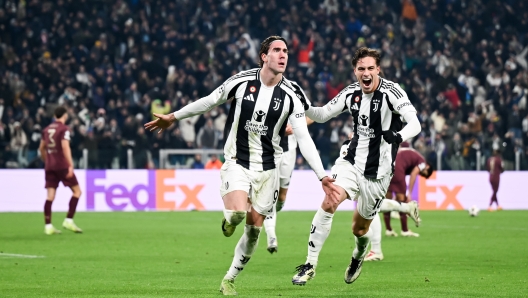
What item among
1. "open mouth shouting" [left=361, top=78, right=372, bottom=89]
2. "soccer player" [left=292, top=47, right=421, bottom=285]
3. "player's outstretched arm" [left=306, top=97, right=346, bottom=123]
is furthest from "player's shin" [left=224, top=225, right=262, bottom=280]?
"open mouth shouting" [left=361, top=78, right=372, bottom=89]

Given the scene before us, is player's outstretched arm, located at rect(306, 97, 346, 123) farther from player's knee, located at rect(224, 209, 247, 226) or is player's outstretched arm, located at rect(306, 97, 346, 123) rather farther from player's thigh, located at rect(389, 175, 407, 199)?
player's thigh, located at rect(389, 175, 407, 199)

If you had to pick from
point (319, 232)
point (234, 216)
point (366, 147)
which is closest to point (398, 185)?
point (366, 147)

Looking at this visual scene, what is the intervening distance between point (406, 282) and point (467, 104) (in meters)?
22.2

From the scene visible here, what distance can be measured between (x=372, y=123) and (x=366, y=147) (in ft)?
0.88

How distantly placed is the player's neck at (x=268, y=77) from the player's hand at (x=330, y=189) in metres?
1.11

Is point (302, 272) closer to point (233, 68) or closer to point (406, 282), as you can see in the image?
point (406, 282)

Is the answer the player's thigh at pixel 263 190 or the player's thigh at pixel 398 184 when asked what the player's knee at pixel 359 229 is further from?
the player's thigh at pixel 398 184

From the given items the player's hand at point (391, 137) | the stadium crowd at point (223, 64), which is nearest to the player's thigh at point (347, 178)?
the player's hand at point (391, 137)

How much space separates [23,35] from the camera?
2989 cm

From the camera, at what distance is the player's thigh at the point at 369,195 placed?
956cm

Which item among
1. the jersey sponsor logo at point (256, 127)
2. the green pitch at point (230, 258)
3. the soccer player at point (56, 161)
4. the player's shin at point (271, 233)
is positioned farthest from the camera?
the soccer player at point (56, 161)

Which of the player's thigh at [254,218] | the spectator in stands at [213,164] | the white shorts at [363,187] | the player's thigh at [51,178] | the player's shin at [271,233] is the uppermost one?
the white shorts at [363,187]

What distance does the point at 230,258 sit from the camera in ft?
41.7

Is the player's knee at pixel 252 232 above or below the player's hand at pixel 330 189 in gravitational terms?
below
